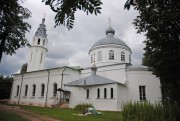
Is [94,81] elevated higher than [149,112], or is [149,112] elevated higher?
[94,81]

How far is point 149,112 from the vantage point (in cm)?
1186

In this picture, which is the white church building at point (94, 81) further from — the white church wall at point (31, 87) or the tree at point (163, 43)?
the tree at point (163, 43)

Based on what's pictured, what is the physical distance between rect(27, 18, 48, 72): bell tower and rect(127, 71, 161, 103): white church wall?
20420mm

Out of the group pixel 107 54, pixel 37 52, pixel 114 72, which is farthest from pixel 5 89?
pixel 114 72

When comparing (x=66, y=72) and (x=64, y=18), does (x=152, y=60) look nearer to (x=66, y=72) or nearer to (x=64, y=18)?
(x=64, y=18)

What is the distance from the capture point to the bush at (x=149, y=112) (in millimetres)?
11586

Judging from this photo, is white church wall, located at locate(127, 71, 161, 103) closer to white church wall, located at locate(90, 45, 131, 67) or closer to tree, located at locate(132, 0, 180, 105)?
white church wall, located at locate(90, 45, 131, 67)

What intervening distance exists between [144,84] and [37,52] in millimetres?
23135

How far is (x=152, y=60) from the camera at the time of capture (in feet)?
42.3

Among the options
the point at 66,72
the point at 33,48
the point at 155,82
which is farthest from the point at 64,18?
the point at 33,48

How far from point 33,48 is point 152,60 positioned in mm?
32418

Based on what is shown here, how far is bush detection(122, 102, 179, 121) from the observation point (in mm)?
11586

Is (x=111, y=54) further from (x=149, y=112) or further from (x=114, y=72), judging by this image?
(x=149, y=112)

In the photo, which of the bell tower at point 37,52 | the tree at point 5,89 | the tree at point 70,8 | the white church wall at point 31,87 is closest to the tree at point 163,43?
the tree at point 70,8
